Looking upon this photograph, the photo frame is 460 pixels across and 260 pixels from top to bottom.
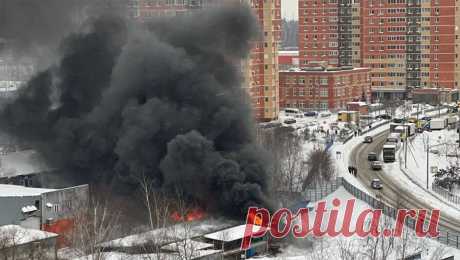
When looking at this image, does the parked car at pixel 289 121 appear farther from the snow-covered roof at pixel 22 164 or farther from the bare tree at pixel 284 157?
the snow-covered roof at pixel 22 164

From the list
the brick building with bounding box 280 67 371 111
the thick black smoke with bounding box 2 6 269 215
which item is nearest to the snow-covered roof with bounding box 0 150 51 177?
the thick black smoke with bounding box 2 6 269 215

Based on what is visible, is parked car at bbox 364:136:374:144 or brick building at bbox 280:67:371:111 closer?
parked car at bbox 364:136:374:144

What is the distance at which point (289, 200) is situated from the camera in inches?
958

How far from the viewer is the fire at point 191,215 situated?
21288 millimetres

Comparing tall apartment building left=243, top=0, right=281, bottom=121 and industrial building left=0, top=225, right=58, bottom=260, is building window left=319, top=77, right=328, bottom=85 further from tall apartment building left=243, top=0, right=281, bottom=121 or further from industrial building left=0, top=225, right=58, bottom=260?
industrial building left=0, top=225, right=58, bottom=260

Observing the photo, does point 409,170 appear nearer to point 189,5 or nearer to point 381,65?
point 189,5

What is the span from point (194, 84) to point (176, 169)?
3.86m

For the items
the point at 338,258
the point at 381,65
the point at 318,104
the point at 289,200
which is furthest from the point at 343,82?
the point at 338,258

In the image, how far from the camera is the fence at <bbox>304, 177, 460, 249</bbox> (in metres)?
20.4

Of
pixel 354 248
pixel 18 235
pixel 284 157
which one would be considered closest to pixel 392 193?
pixel 284 157

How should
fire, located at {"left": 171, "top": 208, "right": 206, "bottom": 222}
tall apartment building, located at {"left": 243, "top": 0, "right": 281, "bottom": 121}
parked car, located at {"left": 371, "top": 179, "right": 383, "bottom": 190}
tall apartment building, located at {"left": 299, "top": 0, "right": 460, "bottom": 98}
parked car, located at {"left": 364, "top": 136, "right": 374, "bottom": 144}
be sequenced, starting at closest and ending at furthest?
fire, located at {"left": 171, "top": 208, "right": 206, "bottom": 222} → parked car, located at {"left": 371, "top": 179, "right": 383, "bottom": 190} → parked car, located at {"left": 364, "top": 136, "right": 374, "bottom": 144} → tall apartment building, located at {"left": 243, "top": 0, "right": 281, "bottom": 121} → tall apartment building, located at {"left": 299, "top": 0, "right": 460, "bottom": 98}

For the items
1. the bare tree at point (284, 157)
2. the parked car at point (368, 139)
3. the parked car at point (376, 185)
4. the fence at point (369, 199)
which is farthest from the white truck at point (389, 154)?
the fence at point (369, 199)

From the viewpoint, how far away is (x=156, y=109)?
24.9m

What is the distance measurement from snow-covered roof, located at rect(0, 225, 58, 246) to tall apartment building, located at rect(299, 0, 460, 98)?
4320cm
